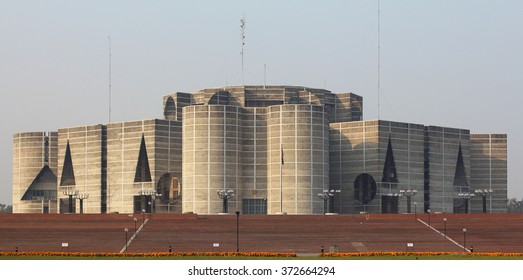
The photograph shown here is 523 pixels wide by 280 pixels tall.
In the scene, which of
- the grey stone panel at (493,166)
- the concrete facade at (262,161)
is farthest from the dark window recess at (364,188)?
the grey stone panel at (493,166)

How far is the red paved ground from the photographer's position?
9505 centimetres

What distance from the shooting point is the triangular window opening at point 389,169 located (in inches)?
6063

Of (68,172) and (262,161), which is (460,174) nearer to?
(262,161)

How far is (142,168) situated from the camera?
157 m

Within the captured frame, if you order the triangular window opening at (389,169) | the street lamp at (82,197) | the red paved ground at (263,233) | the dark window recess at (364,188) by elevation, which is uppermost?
the triangular window opening at (389,169)

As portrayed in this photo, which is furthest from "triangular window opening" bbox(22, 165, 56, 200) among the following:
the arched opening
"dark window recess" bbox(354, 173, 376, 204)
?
"dark window recess" bbox(354, 173, 376, 204)

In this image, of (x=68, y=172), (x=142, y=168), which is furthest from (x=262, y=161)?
(x=68, y=172)

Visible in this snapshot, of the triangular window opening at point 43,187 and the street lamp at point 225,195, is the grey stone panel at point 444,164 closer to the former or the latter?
the street lamp at point 225,195

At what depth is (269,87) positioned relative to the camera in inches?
6501

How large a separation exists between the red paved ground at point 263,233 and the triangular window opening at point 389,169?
3717 centimetres

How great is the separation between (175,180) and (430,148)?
3894 centimetres

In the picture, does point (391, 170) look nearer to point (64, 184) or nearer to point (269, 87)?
point (269, 87)

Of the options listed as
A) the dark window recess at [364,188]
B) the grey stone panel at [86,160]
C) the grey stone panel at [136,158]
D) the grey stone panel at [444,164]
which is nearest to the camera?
the dark window recess at [364,188]
